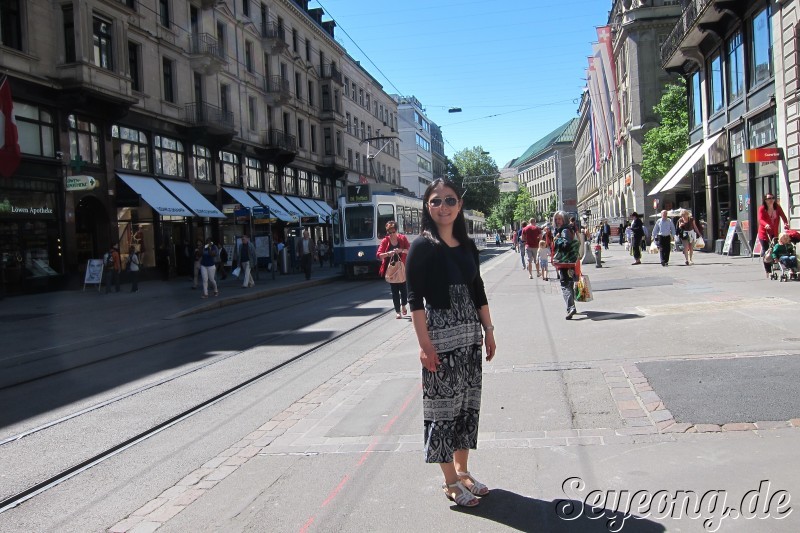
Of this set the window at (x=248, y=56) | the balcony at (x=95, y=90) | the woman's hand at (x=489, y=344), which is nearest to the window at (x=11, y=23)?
the balcony at (x=95, y=90)

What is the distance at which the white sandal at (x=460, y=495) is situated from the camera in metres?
3.64

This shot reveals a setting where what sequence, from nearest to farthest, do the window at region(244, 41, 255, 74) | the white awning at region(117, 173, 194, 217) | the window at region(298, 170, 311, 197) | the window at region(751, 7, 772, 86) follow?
1. the window at region(751, 7, 772, 86)
2. the white awning at region(117, 173, 194, 217)
3. the window at region(244, 41, 255, 74)
4. the window at region(298, 170, 311, 197)

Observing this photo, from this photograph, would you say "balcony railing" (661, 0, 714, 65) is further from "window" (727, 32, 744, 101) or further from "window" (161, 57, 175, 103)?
"window" (161, 57, 175, 103)

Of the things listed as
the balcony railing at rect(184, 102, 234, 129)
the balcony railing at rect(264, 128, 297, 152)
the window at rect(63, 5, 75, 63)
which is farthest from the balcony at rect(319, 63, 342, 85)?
the window at rect(63, 5, 75, 63)

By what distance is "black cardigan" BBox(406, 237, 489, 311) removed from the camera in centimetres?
366

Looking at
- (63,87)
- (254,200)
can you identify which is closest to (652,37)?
(254,200)

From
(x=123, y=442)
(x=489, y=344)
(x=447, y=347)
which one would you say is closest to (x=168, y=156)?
A: (x=123, y=442)

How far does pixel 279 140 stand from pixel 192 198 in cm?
1095

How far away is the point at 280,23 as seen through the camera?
134 ft

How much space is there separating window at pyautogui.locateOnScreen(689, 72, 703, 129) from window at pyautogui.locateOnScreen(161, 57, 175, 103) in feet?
74.8

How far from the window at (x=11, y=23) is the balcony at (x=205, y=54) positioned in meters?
9.77

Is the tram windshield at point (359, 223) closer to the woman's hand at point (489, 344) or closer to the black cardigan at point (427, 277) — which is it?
the woman's hand at point (489, 344)

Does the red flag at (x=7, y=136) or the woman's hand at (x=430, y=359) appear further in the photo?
the red flag at (x=7, y=136)

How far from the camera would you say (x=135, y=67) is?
26.5 metres
